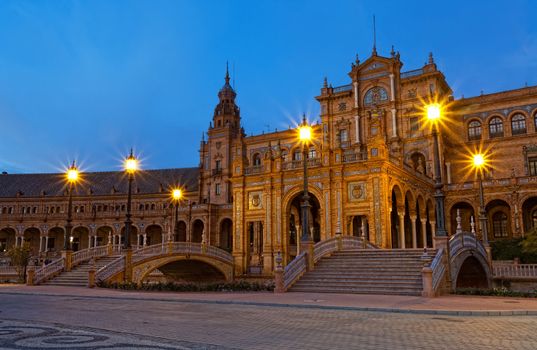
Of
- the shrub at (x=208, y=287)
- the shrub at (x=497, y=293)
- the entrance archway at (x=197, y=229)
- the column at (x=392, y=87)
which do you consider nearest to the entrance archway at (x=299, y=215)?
the shrub at (x=208, y=287)

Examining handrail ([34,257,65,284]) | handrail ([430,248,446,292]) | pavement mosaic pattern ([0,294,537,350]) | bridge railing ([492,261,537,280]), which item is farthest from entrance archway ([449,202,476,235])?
pavement mosaic pattern ([0,294,537,350])

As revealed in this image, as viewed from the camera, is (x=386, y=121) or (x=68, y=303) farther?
(x=386, y=121)

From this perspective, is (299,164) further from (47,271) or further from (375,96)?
(47,271)

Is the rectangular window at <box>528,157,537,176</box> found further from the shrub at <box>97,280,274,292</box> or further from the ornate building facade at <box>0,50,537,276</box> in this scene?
the shrub at <box>97,280,274,292</box>

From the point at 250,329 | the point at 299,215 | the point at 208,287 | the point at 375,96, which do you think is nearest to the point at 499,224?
the point at 375,96

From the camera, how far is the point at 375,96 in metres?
55.7

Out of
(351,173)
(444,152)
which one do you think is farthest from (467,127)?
(351,173)

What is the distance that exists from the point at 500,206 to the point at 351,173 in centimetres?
2201

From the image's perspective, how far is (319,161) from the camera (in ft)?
131

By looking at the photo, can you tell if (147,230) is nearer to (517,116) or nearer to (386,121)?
(386,121)

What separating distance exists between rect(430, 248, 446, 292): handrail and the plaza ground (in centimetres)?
413

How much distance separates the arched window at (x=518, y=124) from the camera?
Answer: 52438 millimetres

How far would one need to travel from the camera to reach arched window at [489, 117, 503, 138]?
176 feet

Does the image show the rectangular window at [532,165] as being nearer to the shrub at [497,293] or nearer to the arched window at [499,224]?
the arched window at [499,224]
